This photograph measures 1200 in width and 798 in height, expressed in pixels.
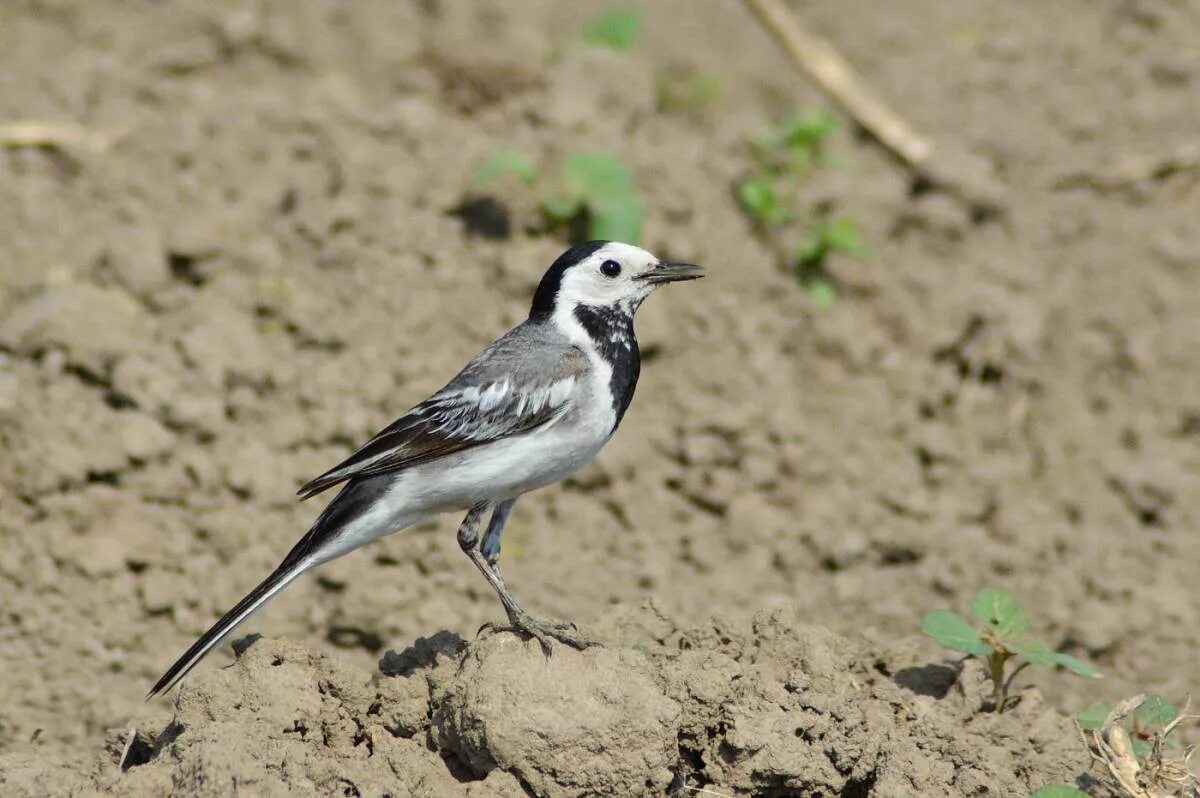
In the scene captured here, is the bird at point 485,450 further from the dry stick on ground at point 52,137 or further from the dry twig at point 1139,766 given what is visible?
the dry stick on ground at point 52,137

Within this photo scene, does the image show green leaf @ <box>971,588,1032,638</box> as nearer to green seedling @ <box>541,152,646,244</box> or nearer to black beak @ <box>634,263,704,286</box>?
black beak @ <box>634,263,704,286</box>

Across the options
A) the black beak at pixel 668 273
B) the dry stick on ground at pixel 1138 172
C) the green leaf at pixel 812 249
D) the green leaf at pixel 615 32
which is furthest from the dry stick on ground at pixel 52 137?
the dry stick on ground at pixel 1138 172

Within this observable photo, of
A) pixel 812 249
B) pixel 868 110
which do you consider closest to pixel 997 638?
pixel 812 249

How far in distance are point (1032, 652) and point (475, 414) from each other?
8.26 ft

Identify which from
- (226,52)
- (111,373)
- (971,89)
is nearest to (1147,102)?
(971,89)

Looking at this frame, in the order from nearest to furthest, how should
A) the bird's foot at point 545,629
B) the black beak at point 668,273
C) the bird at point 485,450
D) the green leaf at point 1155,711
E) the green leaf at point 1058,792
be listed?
the green leaf at point 1058,792, the green leaf at point 1155,711, the bird's foot at point 545,629, the bird at point 485,450, the black beak at point 668,273

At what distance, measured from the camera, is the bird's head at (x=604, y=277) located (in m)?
6.53

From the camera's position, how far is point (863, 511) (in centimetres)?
864

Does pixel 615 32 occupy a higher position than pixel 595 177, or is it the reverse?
pixel 615 32

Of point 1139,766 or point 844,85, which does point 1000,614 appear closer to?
point 1139,766

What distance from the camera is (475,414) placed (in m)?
6.12

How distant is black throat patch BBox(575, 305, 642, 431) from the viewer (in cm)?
621

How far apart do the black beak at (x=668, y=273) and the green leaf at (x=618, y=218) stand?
2656mm

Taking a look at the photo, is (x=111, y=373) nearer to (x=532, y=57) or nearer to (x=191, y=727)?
(x=191, y=727)
